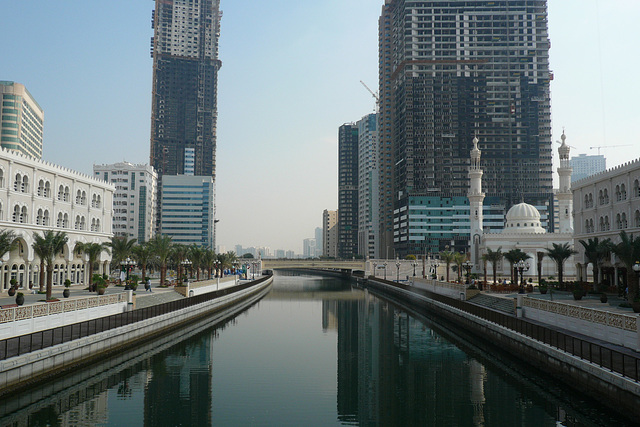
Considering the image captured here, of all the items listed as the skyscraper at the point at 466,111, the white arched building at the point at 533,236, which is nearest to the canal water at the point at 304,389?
the white arched building at the point at 533,236

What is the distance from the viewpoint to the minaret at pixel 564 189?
112 metres

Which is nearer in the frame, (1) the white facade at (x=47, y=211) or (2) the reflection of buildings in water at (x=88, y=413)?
(2) the reflection of buildings in water at (x=88, y=413)

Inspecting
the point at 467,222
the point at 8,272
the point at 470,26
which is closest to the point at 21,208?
the point at 8,272

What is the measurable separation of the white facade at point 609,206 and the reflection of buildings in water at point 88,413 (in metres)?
53.8

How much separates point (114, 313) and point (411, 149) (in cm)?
16345

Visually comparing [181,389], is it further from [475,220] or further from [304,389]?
[475,220]

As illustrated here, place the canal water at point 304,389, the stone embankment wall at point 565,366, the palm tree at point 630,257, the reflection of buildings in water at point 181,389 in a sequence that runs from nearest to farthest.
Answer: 1. the stone embankment wall at point 565,366
2. the canal water at point 304,389
3. the reflection of buildings in water at point 181,389
4. the palm tree at point 630,257

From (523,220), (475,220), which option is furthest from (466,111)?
(523,220)

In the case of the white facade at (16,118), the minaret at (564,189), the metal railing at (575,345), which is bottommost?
the metal railing at (575,345)

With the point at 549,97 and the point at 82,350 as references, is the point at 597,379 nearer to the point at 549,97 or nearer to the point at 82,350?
the point at 82,350

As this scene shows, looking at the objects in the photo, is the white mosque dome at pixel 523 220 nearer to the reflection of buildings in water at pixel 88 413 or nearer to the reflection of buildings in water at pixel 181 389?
the reflection of buildings in water at pixel 181 389

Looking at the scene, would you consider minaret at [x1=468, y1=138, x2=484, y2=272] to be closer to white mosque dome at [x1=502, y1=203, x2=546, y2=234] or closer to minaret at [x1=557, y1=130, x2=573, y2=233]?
white mosque dome at [x1=502, y1=203, x2=546, y2=234]

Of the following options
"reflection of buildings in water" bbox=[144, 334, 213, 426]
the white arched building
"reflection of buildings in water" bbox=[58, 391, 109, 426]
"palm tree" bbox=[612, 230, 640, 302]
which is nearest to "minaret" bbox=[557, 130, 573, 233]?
the white arched building

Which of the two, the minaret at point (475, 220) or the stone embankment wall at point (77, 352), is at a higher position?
the minaret at point (475, 220)
